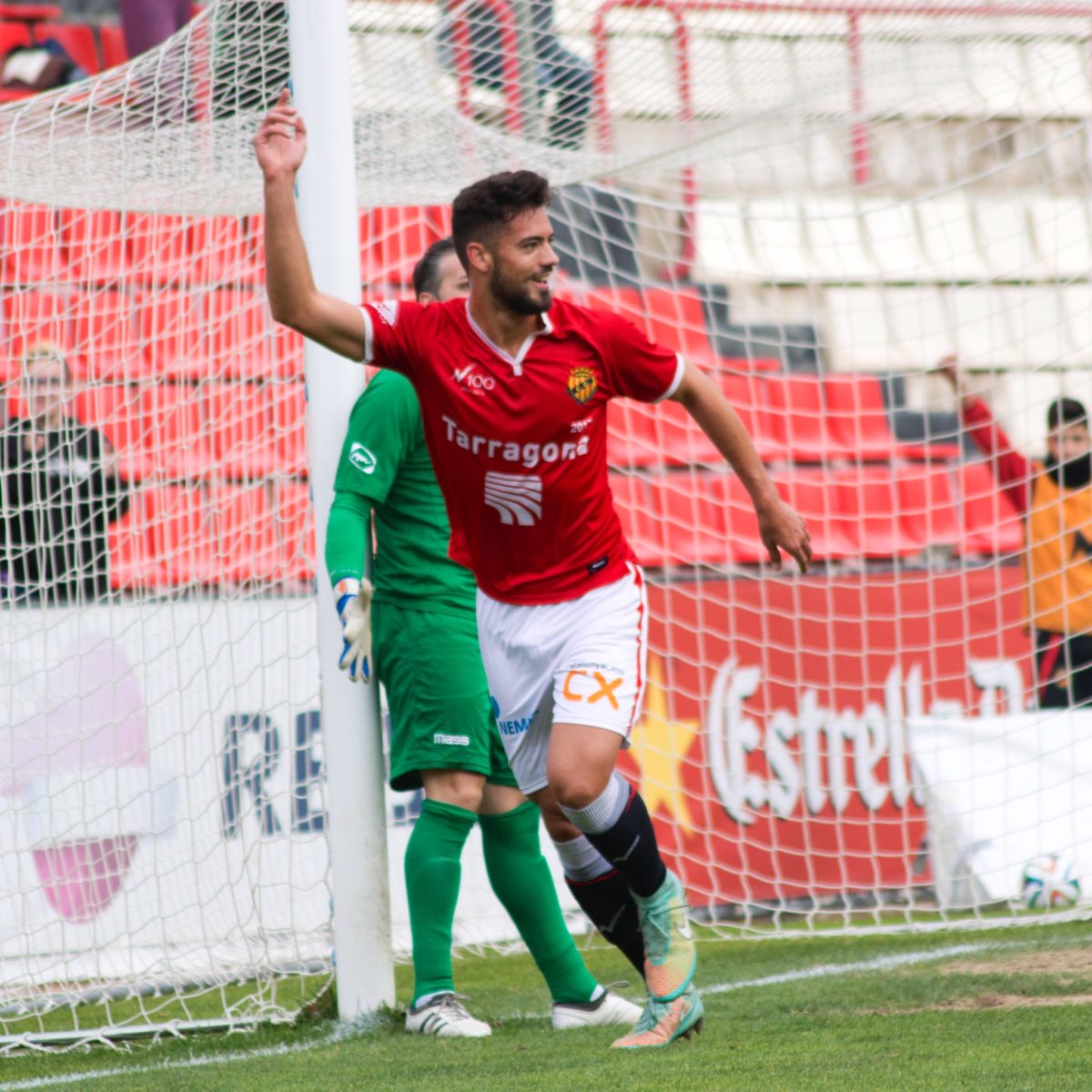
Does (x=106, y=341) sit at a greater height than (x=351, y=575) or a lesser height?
greater

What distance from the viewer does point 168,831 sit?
4762 millimetres

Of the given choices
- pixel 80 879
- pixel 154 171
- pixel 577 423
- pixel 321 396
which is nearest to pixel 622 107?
pixel 154 171

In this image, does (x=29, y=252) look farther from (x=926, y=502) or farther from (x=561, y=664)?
(x=926, y=502)

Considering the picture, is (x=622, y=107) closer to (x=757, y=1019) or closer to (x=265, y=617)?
(x=265, y=617)

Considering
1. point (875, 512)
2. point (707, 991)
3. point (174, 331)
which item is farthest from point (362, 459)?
point (875, 512)

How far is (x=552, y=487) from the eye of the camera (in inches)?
127

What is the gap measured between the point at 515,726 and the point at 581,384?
739 millimetres

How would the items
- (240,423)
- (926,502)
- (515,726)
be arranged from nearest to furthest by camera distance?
1. (515,726)
2. (240,423)
3. (926,502)

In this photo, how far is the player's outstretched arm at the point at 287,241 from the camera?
2900mm

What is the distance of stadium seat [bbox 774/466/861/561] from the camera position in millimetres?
7180

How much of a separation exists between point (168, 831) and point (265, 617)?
0.71 meters

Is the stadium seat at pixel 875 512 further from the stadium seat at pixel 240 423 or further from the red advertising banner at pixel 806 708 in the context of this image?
the stadium seat at pixel 240 423

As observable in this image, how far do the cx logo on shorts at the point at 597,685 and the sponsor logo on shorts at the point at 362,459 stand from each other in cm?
80

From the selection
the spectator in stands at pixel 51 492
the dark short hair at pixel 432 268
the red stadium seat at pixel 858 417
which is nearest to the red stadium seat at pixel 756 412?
the red stadium seat at pixel 858 417
